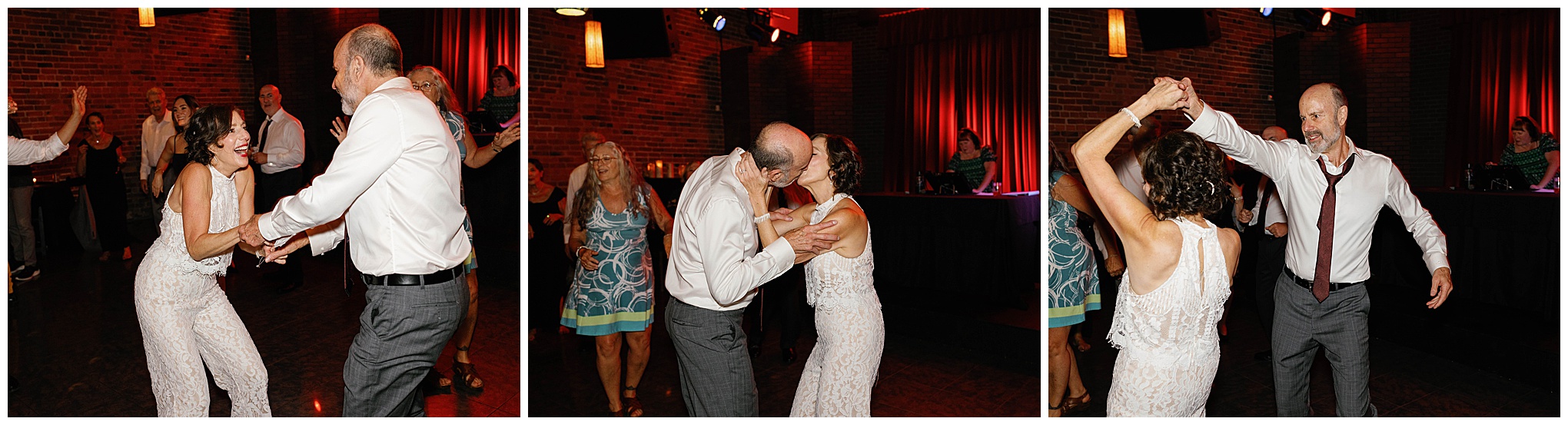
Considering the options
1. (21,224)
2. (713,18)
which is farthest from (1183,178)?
(21,224)

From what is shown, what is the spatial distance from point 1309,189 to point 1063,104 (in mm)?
5516

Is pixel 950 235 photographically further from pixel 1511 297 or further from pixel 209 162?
pixel 209 162

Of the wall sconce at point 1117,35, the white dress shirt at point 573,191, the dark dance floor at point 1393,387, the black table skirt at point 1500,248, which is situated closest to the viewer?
the dark dance floor at point 1393,387

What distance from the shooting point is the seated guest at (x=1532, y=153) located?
6020 mm

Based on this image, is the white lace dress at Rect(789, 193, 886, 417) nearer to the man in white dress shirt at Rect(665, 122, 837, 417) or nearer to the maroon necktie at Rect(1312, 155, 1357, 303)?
the man in white dress shirt at Rect(665, 122, 837, 417)

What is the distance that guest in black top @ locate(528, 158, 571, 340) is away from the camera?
4867 millimetres

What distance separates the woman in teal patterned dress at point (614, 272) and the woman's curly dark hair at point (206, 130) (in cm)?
135

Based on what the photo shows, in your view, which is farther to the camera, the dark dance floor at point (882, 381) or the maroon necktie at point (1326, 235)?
the dark dance floor at point (882, 381)

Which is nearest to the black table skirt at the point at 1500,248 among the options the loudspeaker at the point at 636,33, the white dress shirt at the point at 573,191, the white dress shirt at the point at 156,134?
Result: the white dress shirt at the point at 573,191

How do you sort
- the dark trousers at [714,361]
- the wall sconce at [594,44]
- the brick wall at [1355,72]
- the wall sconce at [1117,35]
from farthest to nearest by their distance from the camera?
the brick wall at [1355,72], the wall sconce at [594,44], the wall sconce at [1117,35], the dark trousers at [714,361]

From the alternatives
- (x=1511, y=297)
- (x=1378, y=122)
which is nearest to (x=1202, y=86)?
(x=1378, y=122)

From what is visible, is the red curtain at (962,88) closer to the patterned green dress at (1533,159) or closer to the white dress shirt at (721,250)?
the patterned green dress at (1533,159)


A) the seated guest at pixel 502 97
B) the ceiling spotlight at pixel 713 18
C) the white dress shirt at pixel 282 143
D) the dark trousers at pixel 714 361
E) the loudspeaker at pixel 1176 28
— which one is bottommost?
the dark trousers at pixel 714 361

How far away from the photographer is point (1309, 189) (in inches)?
111
